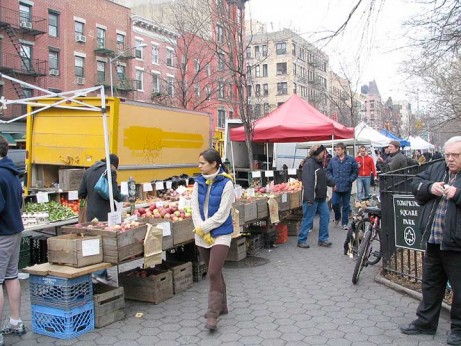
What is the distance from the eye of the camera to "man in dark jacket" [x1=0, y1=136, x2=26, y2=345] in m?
4.53

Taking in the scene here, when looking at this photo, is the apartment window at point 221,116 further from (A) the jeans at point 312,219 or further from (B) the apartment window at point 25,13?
(A) the jeans at point 312,219

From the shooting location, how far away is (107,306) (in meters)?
5.13

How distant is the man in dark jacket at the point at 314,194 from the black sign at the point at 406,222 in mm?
2898

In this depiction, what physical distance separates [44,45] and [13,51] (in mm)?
2375

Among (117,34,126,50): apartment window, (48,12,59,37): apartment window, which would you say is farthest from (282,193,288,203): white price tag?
(117,34,126,50): apartment window

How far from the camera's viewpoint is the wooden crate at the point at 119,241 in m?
A: 5.15

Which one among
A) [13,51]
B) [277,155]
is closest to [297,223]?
[277,155]

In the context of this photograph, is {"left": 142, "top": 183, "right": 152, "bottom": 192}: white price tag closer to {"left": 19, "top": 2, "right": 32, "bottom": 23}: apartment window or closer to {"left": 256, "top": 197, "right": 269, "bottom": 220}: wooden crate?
{"left": 256, "top": 197, "right": 269, "bottom": 220}: wooden crate

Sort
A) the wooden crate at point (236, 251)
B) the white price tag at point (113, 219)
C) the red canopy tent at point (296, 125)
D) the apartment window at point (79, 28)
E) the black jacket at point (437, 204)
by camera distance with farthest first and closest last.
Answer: the apartment window at point (79, 28) → the red canopy tent at point (296, 125) → the wooden crate at point (236, 251) → the white price tag at point (113, 219) → the black jacket at point (437, 204)

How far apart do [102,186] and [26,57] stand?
93.3 ft

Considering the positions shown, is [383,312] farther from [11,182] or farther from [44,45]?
[44,45]

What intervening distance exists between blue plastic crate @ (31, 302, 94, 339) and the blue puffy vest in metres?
1.59

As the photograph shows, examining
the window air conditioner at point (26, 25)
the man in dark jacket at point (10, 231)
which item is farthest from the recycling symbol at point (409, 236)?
the window air conditioner at point (26, 25)

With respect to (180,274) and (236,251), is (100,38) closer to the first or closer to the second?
(236,251)
